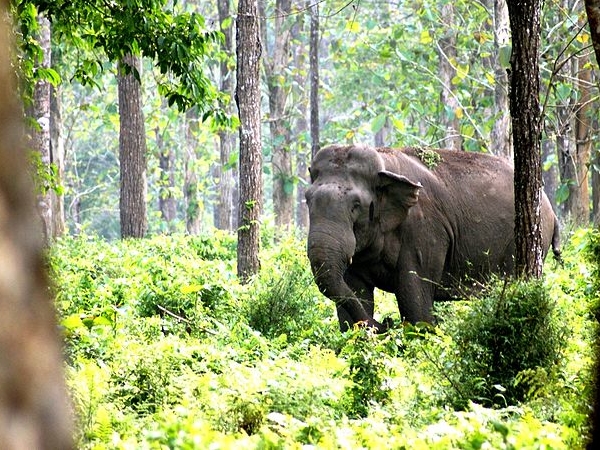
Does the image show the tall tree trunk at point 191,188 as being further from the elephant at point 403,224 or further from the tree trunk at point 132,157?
the elephant at point 403,224

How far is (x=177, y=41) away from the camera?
8.93 metres

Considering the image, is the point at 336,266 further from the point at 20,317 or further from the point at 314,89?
the point at 314,89

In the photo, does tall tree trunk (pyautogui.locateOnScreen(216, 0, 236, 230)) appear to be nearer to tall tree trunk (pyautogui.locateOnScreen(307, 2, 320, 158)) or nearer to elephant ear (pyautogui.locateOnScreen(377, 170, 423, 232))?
tall tree trunk (pyautogui.locateOnScreen(307, 2, 320, 158))

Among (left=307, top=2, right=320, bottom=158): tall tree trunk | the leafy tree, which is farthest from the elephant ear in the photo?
(left=307, top=2, right=320, bottom=158): tall tree trunk

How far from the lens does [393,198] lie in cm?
1052

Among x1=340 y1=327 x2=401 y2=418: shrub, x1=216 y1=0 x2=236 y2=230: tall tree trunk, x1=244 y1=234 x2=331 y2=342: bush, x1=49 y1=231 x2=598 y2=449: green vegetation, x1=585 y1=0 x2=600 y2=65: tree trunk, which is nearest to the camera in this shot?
x1=585 y1=0 x2=600 y2=65: tree trunk

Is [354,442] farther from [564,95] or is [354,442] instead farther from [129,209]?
[129,209]

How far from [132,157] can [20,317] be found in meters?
19.2

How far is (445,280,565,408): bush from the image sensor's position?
20.5 ft

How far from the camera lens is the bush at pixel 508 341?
20.5ft

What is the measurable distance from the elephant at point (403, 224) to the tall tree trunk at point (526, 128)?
222 centimetres

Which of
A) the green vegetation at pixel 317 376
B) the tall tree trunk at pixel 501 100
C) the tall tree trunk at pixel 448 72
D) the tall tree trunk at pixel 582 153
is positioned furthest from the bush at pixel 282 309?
the tall tree trunk at pixel 448 72

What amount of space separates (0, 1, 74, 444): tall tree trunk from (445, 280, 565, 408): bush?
485cm

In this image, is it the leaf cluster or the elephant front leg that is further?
the elephant front leg
